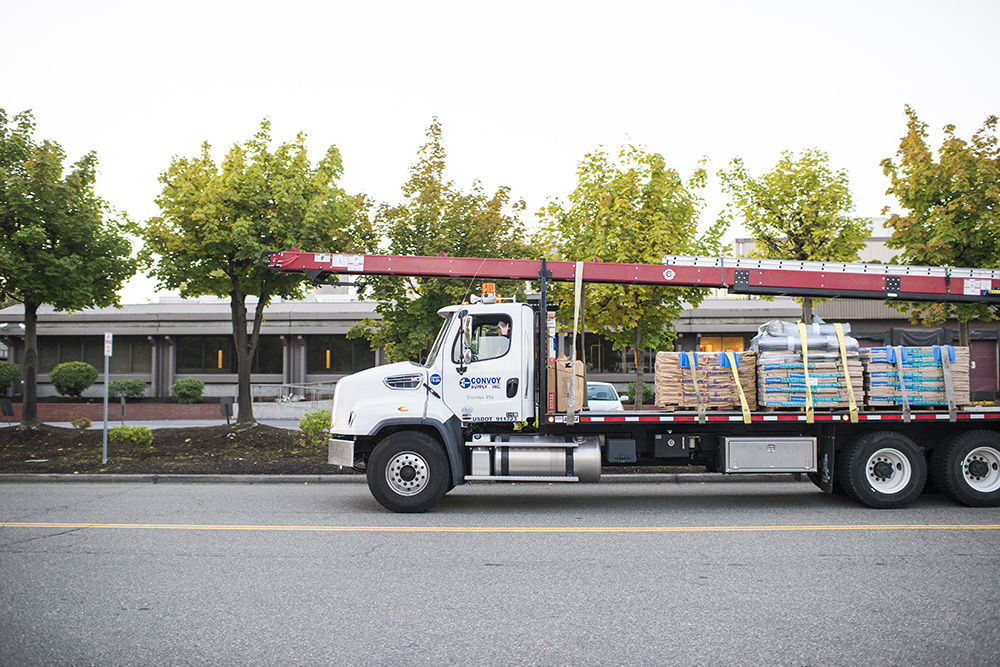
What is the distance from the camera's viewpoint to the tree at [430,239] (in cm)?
1600

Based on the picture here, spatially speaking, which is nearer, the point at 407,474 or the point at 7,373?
the point at 407,474

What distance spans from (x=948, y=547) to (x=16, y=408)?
3343cm

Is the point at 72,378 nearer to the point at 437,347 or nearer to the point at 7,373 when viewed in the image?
the point at 7,373

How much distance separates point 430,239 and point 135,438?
7475 mm

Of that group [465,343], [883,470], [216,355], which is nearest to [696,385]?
[883,470]

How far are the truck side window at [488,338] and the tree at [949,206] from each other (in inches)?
387

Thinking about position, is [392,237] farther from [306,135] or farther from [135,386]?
[135,386]

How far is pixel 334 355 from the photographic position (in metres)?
35.5

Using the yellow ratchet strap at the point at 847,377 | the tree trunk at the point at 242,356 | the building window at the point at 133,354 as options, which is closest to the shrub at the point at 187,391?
the building window at the point at 133,354

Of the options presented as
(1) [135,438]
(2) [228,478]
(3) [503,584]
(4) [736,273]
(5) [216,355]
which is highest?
(4) [736,273]

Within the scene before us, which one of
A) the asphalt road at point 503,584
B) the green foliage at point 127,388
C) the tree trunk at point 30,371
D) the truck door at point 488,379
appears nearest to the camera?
A: the asphalt road at point 503,584

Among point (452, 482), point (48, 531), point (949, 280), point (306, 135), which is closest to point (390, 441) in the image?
point (452, 482)

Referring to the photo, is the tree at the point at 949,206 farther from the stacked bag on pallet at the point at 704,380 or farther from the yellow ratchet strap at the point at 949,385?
the stacked bag on pallet at the point at 704,380

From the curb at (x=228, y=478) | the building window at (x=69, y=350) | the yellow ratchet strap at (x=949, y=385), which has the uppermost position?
the building window at (x=69, y=350)
